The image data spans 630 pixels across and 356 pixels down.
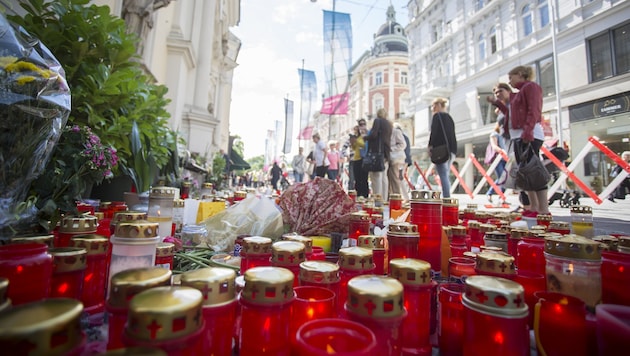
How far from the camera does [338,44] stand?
1310cm

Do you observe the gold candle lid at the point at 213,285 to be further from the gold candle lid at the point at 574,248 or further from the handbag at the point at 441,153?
the handbag at the point at 441,153

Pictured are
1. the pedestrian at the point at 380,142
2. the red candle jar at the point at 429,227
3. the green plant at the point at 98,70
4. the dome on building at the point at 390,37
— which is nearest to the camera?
the red candle jar at the point at 429,227

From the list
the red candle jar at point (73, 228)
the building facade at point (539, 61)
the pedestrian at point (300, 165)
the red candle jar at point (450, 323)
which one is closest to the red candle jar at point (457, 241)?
the red candle jar at point (450, 323)

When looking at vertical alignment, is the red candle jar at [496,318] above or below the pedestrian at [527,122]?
below

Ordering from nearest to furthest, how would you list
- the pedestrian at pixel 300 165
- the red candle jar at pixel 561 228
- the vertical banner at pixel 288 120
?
the red candle jar at pixel 561 228 < the pedestrian at pixel 300 165 < the vertical banner at pixel 288 120

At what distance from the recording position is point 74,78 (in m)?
1.74

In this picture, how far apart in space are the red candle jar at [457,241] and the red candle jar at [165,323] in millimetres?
1030

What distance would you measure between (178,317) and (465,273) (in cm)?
82

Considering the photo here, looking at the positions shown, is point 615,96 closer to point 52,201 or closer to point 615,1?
point 615,1

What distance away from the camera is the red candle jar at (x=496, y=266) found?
0.69m

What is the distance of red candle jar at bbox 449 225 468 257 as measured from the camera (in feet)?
→ 3.68

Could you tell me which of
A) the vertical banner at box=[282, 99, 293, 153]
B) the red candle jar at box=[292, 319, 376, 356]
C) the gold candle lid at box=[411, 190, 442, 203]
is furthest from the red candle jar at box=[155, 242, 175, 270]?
the vertical banner at box=[282, 99, 293, 153]

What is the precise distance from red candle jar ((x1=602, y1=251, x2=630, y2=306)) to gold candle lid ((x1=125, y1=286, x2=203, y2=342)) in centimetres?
95

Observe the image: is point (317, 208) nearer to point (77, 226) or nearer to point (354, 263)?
point (354, 263)
